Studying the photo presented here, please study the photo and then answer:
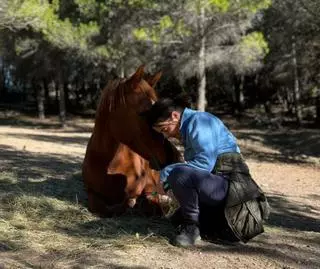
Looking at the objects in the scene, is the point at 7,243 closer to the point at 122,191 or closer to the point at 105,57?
the point at 122,191

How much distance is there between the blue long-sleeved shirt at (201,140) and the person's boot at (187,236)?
0.37 meters

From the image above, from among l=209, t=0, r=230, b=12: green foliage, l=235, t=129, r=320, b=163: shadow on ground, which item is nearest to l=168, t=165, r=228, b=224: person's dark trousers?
l=209, t=0, r=230, b=12: green foliage

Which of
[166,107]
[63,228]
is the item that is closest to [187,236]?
[166,107]

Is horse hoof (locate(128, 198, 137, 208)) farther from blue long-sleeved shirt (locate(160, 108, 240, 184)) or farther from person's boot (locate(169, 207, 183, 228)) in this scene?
blue long-sleeved shirt (locate(160, 108, 240, 184))

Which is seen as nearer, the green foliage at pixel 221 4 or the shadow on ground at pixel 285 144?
the green foliage at pixel 221 4

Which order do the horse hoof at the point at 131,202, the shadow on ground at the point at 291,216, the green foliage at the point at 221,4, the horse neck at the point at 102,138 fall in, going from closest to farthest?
the horse neck at the point at 102,138, the horse hoof at the point at 131,202, the shadow on ground at the point at 291,216, the green foliage at the point at 221,4

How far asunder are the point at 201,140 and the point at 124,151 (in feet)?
3.79

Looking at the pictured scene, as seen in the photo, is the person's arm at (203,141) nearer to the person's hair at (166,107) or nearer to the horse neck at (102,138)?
the person's hair at (166,107)

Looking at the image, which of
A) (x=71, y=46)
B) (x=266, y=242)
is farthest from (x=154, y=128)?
(x=71, y=46)

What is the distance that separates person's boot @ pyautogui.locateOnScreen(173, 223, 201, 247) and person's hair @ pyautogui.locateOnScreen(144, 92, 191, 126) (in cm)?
78

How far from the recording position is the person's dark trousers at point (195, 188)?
3635 millimetres

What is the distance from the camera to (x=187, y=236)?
12.2 ft

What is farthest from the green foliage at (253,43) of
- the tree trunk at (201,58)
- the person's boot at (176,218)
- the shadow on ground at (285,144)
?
the person's boot at (176,218)

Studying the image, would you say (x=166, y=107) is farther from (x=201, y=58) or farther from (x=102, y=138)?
(x=201, y=58)
